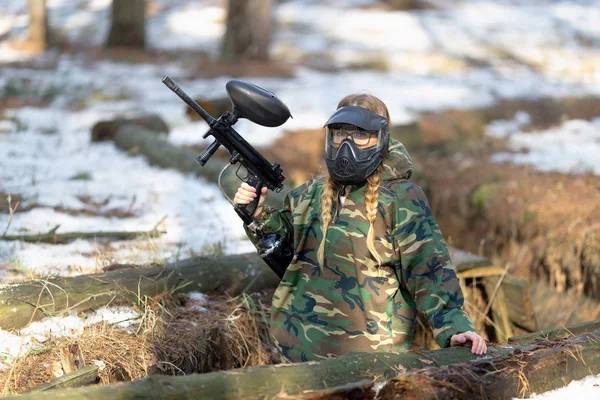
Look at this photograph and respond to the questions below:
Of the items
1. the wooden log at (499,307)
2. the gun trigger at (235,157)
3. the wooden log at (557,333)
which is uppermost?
the gun trigger at (235,157)

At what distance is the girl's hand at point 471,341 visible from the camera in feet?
10.7

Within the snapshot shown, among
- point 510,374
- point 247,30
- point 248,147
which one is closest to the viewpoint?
point 510,374

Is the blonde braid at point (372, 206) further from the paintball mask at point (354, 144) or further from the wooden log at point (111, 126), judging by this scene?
the wooden log at point (111, 126)

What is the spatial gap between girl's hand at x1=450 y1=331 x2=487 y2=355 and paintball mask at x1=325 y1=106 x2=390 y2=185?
35.5 inches

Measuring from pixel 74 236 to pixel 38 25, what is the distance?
1435cm

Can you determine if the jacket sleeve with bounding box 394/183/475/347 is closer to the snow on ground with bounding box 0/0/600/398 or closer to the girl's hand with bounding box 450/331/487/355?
the girl's hand with bounding box 450/331/487/355

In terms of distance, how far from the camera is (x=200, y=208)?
6.65 metres

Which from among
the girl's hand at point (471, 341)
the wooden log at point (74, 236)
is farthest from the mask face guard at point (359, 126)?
the wooden log at point (74, 236)

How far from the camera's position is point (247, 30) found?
15.8 meters

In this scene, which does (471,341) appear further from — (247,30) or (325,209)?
(247,30)

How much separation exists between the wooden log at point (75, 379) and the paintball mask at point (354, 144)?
1.52 m

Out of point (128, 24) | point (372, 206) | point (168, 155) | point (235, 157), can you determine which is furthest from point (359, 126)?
point (128, 24)

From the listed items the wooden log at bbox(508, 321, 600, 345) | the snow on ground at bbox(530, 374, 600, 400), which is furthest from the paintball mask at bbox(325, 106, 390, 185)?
the snow on ground at bbox(530, 374, 600, 400)

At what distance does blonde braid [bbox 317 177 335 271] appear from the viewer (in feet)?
12.0
